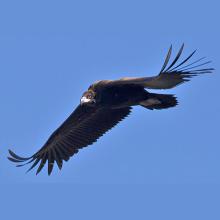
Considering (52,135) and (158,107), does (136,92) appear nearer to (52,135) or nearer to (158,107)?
(158,107)

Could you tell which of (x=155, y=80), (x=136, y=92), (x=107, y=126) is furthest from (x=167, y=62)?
(x=107, y=126)

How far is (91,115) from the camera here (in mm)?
16094

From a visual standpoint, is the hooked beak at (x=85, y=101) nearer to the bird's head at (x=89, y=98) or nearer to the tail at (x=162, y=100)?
the bird's head at (x=89, y=98)

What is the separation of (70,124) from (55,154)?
653mm

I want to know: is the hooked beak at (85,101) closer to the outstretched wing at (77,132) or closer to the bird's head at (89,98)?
the bird's head at (89,98)

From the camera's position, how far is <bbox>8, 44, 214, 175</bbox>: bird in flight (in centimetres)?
1316

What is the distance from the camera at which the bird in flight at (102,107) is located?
13156 millimetres

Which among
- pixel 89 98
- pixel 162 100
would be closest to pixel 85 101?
pixel 89 98

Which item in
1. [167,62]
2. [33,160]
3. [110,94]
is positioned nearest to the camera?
[167,62]

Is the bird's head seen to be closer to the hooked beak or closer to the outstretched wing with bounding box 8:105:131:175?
the hooked beak

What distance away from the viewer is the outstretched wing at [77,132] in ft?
51.8

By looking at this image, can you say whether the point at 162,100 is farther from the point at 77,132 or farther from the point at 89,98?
the point at 77,132

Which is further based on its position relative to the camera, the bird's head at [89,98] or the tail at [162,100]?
the bird's head at [89,98]

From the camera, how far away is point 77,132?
1609 cm
